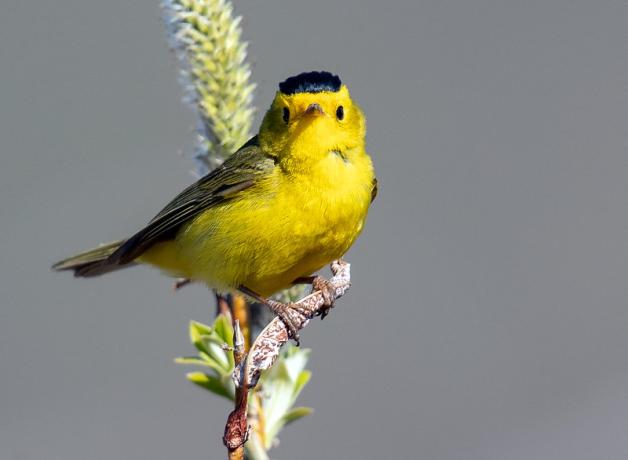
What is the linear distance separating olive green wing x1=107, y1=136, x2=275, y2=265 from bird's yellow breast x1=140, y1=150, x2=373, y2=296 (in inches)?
1.8

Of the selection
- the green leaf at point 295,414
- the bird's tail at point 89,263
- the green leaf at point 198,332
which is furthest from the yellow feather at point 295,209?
the green leaf at point 295,414

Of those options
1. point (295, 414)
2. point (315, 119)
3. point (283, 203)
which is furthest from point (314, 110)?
point (295, 414)

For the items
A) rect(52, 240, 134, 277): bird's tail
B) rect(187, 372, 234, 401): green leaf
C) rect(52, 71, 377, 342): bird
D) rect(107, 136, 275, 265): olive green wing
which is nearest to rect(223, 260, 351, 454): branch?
rect(187, 372, 234, 401): green leaf

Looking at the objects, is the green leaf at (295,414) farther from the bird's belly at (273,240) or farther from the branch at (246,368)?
the bird's belly at (273,240)

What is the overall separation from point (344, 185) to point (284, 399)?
3.63 ft

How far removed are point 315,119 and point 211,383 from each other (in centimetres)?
134

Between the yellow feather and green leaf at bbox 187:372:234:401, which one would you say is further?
the yellow feather

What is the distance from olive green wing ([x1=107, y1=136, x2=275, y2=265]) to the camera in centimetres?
264

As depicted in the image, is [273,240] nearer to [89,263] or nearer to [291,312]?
[291,312]

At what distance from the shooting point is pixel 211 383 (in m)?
1.40

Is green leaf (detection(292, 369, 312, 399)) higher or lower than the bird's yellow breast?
lower

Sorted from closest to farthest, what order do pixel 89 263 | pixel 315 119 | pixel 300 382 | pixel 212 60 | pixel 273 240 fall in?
pixel 300 382
pixel 212 60
pixel 273 240
pixel 315 119
pixel 89 263

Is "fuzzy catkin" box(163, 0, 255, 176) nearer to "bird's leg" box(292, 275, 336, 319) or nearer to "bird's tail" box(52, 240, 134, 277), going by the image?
"bird's leg" box(292, 275, 336, 319)

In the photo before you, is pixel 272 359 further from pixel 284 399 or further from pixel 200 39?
pixel 200 39
